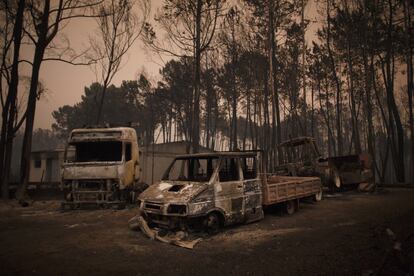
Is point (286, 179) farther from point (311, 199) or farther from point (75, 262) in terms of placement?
point (75, 262)

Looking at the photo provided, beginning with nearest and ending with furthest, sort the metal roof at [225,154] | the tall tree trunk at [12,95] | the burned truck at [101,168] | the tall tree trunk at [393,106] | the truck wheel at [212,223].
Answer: the truck wheel at [212,223] → the metal roof at [225,154] → the burned truck at [101,168] → the tall tree trunk at [12,95] → the tall tree trunk at [393,106]

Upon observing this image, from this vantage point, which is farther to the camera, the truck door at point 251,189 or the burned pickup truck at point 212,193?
the truck door at point 251,189

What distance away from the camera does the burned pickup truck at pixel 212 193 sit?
6.46m

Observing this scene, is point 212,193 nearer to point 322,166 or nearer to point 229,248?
point 229,248

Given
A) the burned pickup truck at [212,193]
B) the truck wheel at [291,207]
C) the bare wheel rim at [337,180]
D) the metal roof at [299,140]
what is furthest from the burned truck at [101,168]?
the bare wheel rim at [337,180]

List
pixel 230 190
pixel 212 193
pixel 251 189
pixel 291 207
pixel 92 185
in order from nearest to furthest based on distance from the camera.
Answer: pixel 212 193 < pixel 230 190 < pixel 251 189 < pixel 291 207 < pixel 92 185

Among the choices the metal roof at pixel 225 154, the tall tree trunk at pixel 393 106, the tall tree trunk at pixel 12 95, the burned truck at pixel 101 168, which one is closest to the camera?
the metal roof at pixel 225 154

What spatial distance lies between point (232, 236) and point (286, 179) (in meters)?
4.72

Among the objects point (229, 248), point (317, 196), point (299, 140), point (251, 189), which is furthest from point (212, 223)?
point (299, 140)

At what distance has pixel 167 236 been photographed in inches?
258

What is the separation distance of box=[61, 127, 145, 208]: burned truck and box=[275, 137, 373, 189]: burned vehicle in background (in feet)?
23.5

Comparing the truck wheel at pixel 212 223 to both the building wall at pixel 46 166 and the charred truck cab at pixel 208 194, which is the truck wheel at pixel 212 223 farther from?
the building wall at pixel 46 166

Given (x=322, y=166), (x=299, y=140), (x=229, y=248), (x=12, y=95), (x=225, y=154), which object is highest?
(x=12, y=95)

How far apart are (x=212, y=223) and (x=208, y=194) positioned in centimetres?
69
